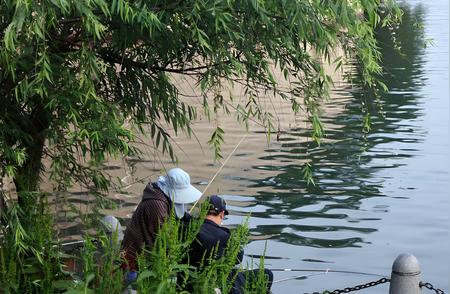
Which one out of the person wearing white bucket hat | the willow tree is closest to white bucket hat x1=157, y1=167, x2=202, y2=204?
the person wearing white bucket hat

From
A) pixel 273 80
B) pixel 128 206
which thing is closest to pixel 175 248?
pixel 273 80

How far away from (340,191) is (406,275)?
34.6 ft

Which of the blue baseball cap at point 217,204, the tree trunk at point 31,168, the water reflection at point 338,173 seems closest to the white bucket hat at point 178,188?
the blue baseball cap at point 217,204

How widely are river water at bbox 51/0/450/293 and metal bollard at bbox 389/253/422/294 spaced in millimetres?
1919

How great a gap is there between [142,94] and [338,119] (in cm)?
1860

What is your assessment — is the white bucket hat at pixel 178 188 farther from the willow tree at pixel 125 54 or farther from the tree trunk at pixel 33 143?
the tree trunk at pixel 33 143

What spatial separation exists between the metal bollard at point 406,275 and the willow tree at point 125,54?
3.97ft

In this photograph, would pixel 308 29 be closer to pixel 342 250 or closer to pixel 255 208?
pixel 342 250

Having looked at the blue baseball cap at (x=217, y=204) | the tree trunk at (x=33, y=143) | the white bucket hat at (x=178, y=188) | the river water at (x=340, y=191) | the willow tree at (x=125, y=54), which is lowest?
the river water at (x=340, y=191)

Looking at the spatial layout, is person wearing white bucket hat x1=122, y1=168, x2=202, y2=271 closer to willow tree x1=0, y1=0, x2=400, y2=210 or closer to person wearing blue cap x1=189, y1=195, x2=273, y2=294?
person wearing blue cap x1=189, y1=195, x2=273, y2=294

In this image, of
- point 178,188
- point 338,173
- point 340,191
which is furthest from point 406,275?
point 338,173

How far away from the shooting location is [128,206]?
16.5 meters

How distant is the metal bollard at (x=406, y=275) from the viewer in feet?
26.0

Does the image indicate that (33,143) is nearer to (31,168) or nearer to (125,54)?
(31,168)
